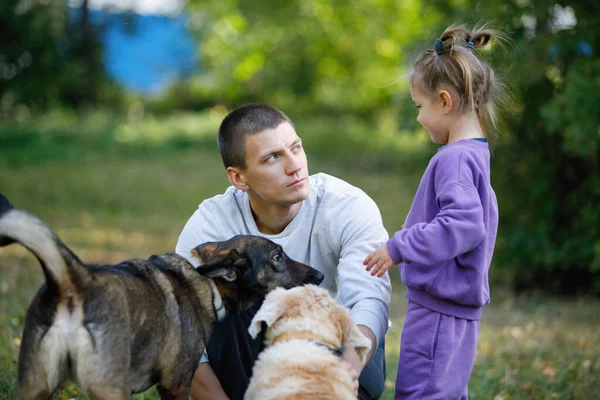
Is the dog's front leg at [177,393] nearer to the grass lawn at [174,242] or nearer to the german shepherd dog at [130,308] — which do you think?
the german shepherd dog at [130,308]

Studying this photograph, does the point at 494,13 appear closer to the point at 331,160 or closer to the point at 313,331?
the point at 313,331

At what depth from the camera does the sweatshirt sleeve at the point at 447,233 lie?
3.58 metres

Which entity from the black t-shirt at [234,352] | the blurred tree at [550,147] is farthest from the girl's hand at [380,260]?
the blurred tree at [550,147]

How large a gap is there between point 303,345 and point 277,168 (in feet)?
4.14

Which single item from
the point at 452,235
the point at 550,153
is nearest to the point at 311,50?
the point at 550,153

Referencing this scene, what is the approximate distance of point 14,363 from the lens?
5156mm

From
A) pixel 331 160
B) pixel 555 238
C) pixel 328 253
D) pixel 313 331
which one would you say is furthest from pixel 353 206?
pixel 331 160

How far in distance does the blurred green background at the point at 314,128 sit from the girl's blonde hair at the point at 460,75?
1.22ft

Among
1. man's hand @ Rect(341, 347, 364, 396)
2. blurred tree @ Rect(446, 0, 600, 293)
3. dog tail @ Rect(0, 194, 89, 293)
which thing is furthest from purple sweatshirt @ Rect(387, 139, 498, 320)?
blurred tree @ Rect(446, 0, 600, 293)

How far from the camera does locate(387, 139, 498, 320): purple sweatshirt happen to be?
3.60 m

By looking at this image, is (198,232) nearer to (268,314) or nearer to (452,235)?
(268,314)

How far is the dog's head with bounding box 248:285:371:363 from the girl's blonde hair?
4.14 feet

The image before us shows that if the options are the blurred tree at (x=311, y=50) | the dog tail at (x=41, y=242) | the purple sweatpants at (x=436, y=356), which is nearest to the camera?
the dog tail at (x=41, y=242)

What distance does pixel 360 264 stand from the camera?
4.25 metres
